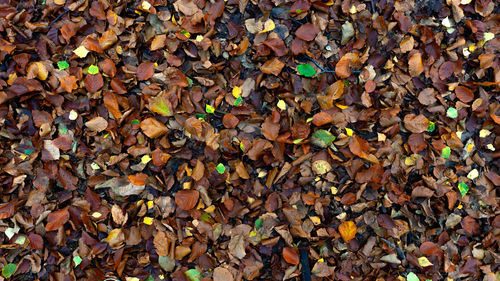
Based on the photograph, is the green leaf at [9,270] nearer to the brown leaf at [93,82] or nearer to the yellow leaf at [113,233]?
the yellow leaf at [113,233]

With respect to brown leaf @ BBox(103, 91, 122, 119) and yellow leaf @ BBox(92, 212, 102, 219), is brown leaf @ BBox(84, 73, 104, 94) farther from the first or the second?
yellow leaf @ BBox(92, 212, 102, 219)

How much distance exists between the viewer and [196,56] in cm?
150

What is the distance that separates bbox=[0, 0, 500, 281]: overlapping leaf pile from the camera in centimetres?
148

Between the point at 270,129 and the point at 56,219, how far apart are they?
3.13 ft

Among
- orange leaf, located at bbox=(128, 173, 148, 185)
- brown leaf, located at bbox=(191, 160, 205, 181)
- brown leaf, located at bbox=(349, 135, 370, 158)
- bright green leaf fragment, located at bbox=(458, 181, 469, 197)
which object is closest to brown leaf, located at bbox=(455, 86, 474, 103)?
bright green leaf fragment, located at bbox=(458, 181, 469, 197)

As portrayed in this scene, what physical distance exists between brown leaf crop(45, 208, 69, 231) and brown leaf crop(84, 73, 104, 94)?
51 cm

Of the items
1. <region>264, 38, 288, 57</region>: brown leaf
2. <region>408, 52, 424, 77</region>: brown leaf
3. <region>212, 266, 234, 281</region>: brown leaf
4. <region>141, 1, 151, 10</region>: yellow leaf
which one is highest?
<region>141, 1, 151, 10</region>: yellow leaf

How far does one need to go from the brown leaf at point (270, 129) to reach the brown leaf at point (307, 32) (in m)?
0.37

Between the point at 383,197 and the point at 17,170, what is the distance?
5.02 ft

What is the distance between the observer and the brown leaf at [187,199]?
4.85ft

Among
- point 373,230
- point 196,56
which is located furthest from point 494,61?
point 196,56

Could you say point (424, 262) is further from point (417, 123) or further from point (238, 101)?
point (238, 101)

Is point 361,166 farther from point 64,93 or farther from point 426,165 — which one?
point 64,93

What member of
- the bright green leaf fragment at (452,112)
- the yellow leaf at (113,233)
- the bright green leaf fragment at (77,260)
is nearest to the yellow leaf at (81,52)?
Answer: the yellow leaf at (113,233)
